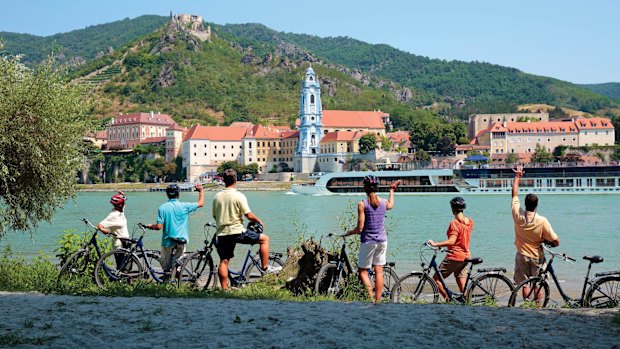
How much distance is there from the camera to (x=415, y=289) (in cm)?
763

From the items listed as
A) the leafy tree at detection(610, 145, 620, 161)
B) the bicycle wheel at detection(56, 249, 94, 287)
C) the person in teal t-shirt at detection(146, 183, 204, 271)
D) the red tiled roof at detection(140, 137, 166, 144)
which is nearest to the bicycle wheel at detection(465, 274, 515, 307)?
the person in teal t-shirt at detection(146, 183, 204, 271)

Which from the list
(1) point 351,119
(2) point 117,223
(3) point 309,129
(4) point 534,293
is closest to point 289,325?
(4) point 534,293

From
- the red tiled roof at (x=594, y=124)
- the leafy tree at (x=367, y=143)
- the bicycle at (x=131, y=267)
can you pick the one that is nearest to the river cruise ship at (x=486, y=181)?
the leafy tree at (x=367, y=143)

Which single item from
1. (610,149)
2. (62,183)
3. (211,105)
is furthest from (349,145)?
(62,183)

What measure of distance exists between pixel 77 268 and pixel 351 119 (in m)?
111

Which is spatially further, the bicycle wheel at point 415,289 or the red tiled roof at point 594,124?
the red tiled roof at point 594,124

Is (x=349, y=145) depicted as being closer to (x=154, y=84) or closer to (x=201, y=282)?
(x=154, y=84)

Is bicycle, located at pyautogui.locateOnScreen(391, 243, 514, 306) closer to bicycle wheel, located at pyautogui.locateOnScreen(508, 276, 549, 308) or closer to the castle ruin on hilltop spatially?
bicycle wheel, located at pyautogui.locateOnScreen(508, 276, 549, 308)

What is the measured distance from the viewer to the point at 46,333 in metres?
5.79

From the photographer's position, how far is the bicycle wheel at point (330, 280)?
26.3ft

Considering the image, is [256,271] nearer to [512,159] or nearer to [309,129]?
[512,159]

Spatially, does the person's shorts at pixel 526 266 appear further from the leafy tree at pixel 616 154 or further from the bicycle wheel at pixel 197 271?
the leafy tree at pixel 616 154

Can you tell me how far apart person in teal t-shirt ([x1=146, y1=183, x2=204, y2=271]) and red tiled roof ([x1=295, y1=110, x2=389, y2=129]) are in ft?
351

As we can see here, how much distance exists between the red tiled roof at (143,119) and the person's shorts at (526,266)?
122 metres
